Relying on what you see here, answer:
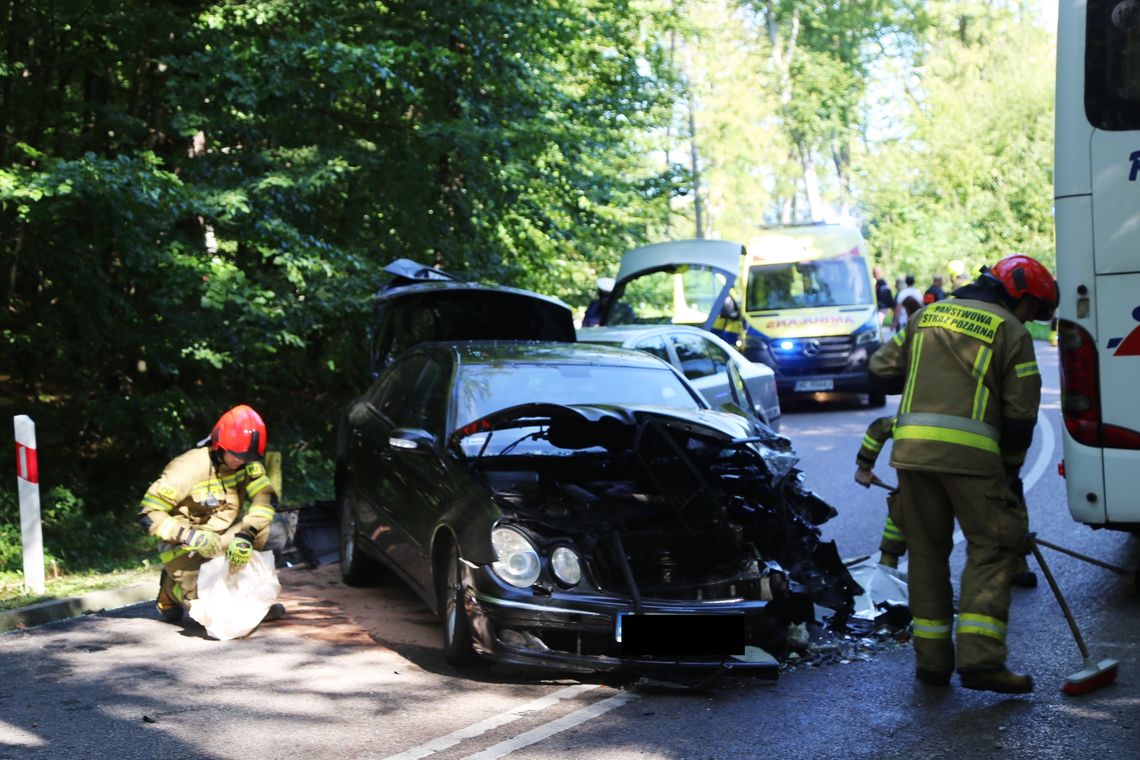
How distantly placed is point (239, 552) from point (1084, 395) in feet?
14.9

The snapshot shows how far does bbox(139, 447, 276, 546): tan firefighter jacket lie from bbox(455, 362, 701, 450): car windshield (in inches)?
49.6

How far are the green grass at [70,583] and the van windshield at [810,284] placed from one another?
12717 mm

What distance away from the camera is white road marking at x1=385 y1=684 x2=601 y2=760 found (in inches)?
210

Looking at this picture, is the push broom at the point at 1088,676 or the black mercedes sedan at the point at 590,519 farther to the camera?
the black mercedes sedan at the point at 590,519

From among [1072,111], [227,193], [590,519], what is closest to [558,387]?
[590,519]

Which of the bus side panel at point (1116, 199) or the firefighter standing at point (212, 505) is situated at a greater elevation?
the bus side panel at point (1116, 199)

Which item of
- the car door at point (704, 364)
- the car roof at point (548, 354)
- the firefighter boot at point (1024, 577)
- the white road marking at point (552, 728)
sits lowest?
Answer: the white road marking at point (552, 728)

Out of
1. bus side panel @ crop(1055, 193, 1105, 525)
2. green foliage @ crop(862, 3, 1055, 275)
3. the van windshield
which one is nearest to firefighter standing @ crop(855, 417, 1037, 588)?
bus side panel @ crop(1055, 193, 1105, 525)

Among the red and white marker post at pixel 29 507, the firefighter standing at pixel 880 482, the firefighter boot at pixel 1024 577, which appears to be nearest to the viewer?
the firefighter standing at pixel 880 482

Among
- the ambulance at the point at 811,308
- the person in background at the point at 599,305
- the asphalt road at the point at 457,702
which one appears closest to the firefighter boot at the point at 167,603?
the asphalt road at the point at 457,702

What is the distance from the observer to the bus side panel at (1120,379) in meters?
6.82

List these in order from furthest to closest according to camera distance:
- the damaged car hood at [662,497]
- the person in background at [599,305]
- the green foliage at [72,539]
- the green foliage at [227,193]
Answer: the person in background at [599,305], the green foliage at [227,193], the green foliage at [72,539], the damaged car hood at [662,497]

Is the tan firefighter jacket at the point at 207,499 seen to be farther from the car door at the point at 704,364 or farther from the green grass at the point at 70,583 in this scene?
the car door at the point at 704,364

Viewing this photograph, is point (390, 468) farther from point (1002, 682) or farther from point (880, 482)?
point (1002, 682)
